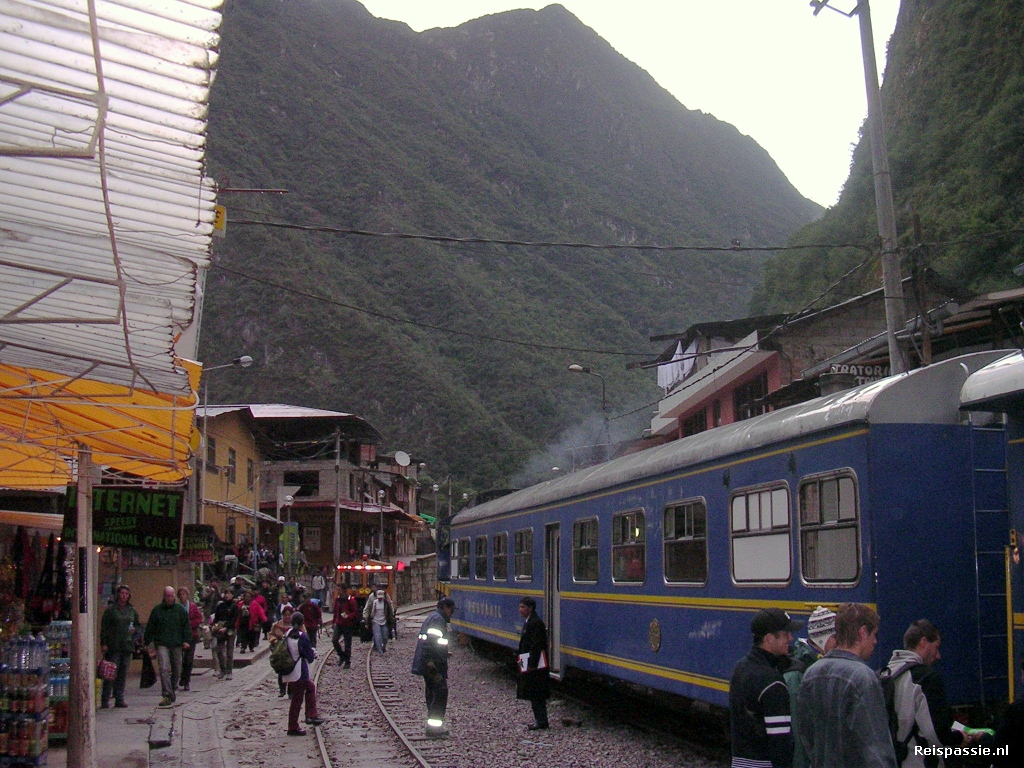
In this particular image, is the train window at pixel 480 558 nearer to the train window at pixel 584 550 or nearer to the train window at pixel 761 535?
the train window at pixel 584 550

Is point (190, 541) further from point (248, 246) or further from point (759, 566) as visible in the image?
point (248, 246)

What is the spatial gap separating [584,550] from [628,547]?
187 centimetres

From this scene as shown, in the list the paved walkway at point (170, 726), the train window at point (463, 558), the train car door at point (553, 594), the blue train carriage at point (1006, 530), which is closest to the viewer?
the blue train carriage at point (1006, 530)

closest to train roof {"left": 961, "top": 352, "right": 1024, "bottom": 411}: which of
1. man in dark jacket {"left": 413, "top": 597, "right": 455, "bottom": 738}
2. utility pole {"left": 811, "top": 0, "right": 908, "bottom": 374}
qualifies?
utility pole {"left": 811, "top": 0, "right": 908, "bottom": 374}

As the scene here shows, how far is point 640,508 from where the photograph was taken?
12.3m

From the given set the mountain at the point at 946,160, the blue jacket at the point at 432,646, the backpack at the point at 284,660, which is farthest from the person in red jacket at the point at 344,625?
the mountain at the point at 946,160

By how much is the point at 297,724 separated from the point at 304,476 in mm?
50814

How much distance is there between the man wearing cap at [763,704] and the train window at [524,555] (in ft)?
38.1

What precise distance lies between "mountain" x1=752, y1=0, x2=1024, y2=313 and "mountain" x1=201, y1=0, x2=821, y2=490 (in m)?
11.3

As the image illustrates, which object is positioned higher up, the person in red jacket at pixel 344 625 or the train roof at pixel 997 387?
the train roof at pixel 997 387

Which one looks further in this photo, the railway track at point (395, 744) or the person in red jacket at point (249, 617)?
the person in red jacket at point (249, 617)

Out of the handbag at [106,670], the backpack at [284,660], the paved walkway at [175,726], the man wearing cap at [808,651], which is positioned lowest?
the paved walkway at [175,726]

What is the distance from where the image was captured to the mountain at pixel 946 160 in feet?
123

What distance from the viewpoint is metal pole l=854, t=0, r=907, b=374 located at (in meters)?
13.3
